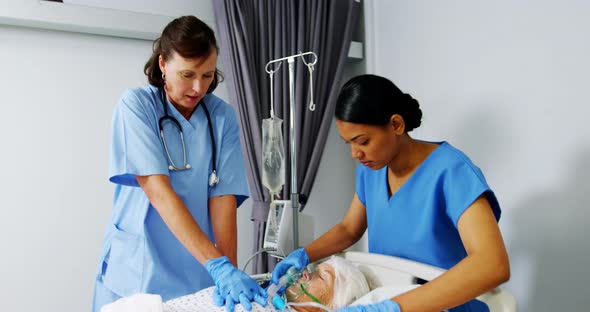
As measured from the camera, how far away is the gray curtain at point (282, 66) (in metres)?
2.36

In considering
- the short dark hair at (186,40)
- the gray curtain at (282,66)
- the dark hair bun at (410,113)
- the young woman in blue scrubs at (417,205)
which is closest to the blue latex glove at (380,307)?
the young woman in blue scrubs at (417,205)

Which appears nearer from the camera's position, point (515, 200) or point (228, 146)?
point (228, 146)

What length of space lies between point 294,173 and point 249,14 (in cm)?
104

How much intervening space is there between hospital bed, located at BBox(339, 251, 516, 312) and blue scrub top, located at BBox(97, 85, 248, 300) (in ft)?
1.54

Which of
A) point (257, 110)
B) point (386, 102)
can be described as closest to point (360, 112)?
point (386, 102)

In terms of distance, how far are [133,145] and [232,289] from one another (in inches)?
19.6

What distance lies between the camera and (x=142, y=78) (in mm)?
2303

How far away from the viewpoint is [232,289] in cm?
115

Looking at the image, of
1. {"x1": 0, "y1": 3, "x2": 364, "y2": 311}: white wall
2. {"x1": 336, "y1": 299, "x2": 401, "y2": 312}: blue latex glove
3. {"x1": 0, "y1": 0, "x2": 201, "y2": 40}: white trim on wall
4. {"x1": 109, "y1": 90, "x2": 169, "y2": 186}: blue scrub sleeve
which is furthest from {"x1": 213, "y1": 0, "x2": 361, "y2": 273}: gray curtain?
{"x1": 336, "y1": 299, "x2": 401, "y2": 312}: blue latex glove

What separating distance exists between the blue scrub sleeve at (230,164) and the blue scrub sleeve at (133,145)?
0.75 feet

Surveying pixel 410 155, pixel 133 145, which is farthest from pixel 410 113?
pixel 133 145

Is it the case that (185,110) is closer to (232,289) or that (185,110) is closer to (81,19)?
(232,289)

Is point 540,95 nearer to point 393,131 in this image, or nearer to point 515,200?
point 515,200

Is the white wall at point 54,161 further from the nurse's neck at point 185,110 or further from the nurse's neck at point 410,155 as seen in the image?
the nurse's neck at point 410,155
